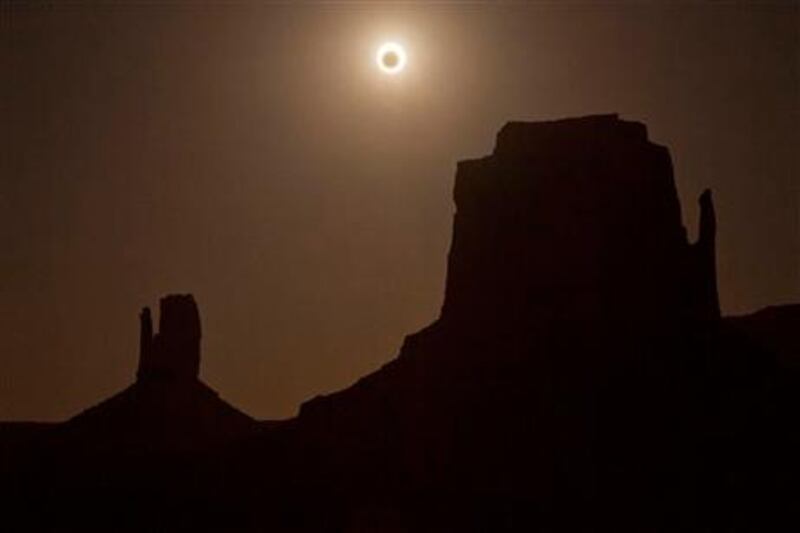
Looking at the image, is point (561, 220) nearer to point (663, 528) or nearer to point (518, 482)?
point (518, 482)

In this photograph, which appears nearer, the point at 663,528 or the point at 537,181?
the point at 663,528

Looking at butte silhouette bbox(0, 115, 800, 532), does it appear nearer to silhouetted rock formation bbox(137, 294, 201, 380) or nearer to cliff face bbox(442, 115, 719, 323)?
cliff face bbox(442, 115, 719, 323)

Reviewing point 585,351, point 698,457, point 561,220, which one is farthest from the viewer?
point 561,220

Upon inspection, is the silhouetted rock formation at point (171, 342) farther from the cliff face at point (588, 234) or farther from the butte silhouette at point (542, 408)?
the cliff face at point (588, 234)

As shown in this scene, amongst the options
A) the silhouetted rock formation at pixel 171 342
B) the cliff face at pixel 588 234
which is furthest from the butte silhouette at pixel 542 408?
the silhouetted rock formation at pixel 171 342

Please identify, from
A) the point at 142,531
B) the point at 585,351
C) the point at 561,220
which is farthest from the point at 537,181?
the point at 142,531

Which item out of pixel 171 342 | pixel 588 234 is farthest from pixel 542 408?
pixel 171 342
